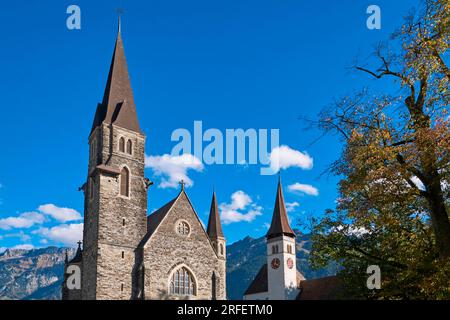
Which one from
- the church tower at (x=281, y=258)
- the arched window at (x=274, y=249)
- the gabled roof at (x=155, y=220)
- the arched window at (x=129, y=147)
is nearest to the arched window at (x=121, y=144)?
the arched window at (x=129, y=147)

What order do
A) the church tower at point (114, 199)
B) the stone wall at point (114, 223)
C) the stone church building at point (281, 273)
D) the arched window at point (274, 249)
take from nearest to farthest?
the stone wall at point (114, 223), the church tower at point (114, 199), the stone church building at point (281, 273), the arched window at point (274, 249)

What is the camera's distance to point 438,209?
13.8 metres

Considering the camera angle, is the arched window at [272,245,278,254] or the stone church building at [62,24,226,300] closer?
the stone church building at [62,24,226,300]

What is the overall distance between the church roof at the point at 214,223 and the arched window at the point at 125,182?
19036 mm

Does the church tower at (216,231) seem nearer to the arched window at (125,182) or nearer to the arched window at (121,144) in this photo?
the arched window at (125,182)

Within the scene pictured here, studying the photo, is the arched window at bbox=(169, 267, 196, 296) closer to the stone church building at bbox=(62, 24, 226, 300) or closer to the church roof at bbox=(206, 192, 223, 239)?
the stone church building at bbox=(62, 24, 226, 300)

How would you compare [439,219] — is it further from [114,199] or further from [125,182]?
[125,182]

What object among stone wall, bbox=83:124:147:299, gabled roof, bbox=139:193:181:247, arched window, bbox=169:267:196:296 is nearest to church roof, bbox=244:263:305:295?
gabled roof, bbox=139:193:181:247

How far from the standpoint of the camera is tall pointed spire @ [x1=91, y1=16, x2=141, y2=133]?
124 feet

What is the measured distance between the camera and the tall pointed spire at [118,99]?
37656mm

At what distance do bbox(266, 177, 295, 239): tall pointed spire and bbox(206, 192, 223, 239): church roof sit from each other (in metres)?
12.6

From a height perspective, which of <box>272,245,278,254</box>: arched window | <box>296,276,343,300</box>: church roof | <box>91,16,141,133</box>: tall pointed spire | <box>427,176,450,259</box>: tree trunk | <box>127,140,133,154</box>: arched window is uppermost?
<box>91,16,141,133</box>: tall pointed spire

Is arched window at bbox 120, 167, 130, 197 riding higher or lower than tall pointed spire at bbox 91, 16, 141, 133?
lower
